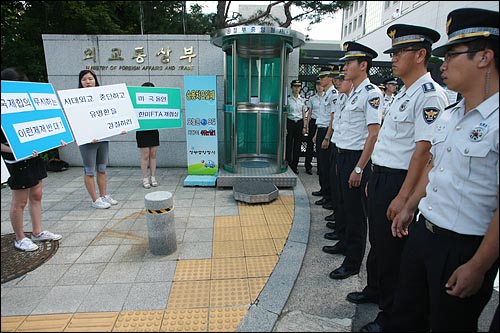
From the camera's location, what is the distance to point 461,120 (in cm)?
152

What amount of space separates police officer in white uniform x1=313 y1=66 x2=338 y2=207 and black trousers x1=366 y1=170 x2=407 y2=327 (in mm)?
2534

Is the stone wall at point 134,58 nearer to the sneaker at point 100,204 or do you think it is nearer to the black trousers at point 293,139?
the black trousers at point 293,139

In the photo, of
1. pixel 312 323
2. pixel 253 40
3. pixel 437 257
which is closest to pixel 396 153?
pixel 437 257

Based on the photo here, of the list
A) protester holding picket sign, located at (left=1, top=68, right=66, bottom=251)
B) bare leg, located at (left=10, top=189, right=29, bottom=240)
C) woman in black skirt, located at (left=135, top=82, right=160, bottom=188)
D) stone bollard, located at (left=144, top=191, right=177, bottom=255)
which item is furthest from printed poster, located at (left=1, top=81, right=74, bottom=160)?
woman in black skirt, located at (left=135, top=82, right=160, bottom=188)

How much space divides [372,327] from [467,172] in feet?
4.37

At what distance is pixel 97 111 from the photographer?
11.9 ft

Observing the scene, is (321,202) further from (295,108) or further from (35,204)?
(35,204)

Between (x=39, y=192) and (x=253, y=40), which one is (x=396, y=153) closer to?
(x=39, y=192)

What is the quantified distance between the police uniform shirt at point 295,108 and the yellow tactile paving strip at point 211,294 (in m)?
3.14

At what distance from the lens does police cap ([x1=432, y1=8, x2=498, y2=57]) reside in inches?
54.6

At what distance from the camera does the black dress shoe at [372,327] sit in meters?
2.10

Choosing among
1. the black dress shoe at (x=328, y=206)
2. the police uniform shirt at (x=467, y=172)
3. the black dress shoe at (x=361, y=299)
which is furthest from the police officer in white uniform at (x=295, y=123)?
the police uniform shirt at (x=467, y=172)

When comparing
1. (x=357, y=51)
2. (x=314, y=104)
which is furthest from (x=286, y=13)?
(x=357, y=51)

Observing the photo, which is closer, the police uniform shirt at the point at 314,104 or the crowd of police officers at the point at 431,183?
the crowd of police officers at the point at 431,183
